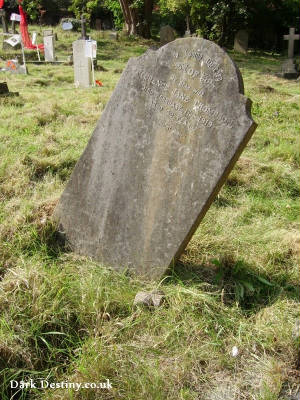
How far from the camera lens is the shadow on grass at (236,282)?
265cm

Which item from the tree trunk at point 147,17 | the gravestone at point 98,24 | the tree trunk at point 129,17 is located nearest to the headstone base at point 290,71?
the tree trunk at point 147,17

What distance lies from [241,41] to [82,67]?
38.8 feet

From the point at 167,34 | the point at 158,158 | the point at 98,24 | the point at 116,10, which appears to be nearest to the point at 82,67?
the point at 167,34

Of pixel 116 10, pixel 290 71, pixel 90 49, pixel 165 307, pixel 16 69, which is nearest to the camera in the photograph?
pixel 165 307

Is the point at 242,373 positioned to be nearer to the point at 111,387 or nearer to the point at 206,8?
the point at 111,387

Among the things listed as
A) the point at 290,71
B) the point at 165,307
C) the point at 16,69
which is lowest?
the point at 165,307

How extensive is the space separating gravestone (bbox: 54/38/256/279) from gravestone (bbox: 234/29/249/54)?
18.1 m

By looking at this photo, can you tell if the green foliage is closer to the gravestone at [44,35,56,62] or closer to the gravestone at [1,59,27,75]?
the gravestone at [44,35,56,62]

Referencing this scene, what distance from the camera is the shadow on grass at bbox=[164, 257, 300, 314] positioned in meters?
2.65

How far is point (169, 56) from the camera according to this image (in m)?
2.66

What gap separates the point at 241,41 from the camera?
63.3ft

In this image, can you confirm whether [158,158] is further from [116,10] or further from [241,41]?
[116,10]

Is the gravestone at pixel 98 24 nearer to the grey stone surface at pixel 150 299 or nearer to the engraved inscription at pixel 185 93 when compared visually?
the engraved inscription at pixel 185 93

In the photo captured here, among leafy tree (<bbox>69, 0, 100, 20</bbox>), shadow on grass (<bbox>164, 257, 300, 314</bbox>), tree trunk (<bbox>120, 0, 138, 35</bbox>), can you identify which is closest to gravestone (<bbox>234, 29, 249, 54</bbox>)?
tree trunk (<bbox>120, 0, 138, 35</bbox>)
